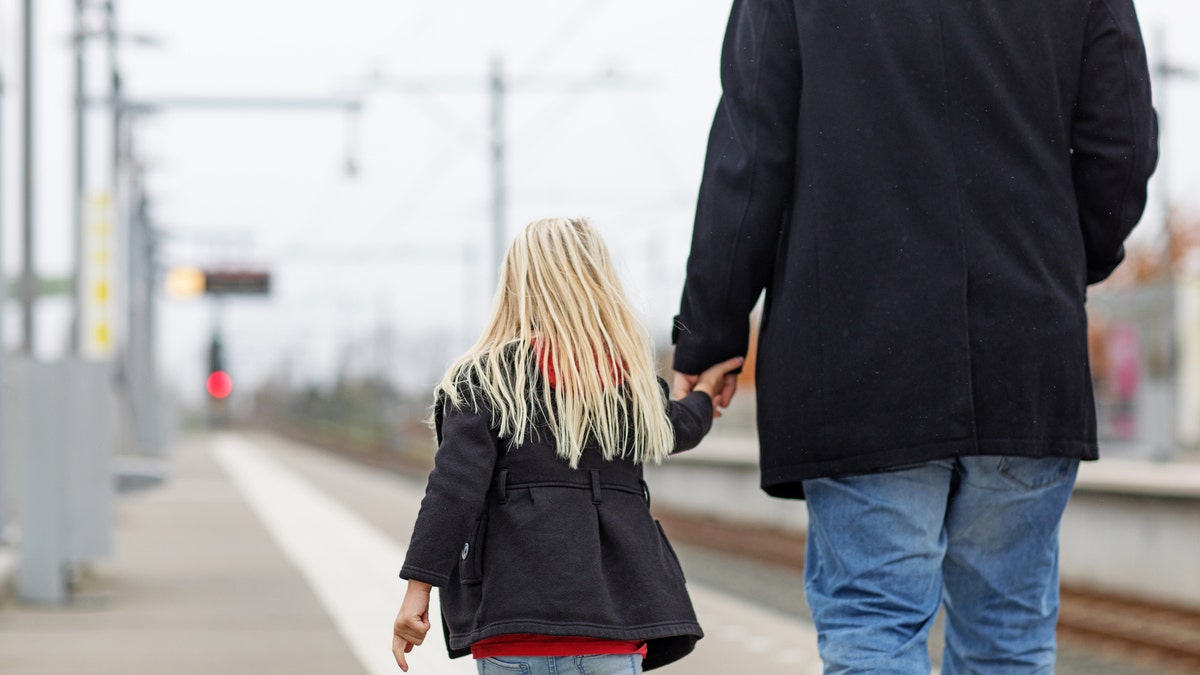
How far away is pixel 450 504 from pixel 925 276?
0.92m

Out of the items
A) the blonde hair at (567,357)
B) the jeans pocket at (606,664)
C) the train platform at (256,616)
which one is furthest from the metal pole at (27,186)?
the jeans pocket at (606,664)

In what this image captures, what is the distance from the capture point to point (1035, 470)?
99.3 inches

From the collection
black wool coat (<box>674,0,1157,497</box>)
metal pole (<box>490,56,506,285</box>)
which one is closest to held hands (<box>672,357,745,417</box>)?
black wool coat (<box>674,0,1157,497</box>)

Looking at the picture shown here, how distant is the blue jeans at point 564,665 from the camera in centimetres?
275

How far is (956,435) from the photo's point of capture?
8.07 ft

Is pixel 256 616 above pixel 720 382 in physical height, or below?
below

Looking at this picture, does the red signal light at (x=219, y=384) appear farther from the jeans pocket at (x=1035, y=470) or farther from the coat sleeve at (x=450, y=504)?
the jeans pocket at (x=1035, y=470)

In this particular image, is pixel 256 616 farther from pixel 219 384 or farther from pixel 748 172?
pixel 219 384

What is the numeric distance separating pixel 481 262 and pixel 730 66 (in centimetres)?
3032

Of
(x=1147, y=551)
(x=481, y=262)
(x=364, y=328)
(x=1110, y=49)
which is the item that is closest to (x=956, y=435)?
(x=1110, y=49)

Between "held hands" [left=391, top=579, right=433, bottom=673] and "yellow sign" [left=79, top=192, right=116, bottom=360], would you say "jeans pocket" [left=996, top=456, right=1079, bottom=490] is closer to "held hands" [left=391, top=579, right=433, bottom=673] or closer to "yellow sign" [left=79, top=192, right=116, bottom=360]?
"held hands" [left=391, top=579, right=433, bottom=673]

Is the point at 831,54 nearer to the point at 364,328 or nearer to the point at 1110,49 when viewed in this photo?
the point at 1110,49

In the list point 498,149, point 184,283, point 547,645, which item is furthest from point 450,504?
point 184,283

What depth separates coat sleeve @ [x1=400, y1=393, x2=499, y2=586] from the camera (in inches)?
107
